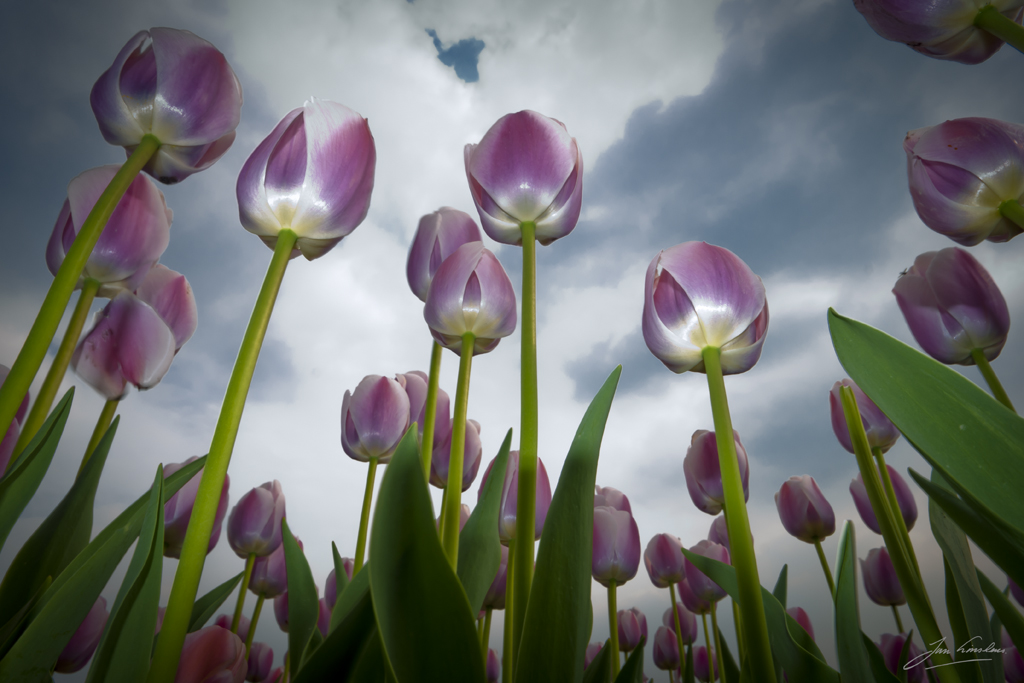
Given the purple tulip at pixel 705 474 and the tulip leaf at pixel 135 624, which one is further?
the purple tulip at pixel 705 474

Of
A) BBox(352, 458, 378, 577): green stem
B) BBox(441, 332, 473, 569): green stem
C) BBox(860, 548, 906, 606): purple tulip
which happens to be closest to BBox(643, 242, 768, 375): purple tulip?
BBox(441, 332, 473, 569): green stem

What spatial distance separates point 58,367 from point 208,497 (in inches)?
11.4

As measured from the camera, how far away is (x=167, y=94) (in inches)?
14.7

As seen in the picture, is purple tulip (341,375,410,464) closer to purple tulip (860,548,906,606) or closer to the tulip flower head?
the tulip flower head

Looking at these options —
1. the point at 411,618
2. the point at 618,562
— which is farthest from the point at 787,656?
the point at 618,562

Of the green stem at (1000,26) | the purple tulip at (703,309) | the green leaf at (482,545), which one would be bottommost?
the green leaf at (482,545)

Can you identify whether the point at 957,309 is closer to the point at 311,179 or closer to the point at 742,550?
the point at 742,550

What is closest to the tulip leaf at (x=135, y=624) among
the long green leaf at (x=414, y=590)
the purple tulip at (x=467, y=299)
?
the long green leaf at (x=414, y=590)

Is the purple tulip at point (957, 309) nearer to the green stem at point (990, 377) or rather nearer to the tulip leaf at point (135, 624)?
the green stem at point (990, 377)

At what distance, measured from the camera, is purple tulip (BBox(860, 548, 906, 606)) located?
115cm

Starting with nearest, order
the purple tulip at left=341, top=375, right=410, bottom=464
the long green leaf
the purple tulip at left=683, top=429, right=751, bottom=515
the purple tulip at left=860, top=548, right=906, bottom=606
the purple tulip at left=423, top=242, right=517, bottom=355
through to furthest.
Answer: the long green leaf
the purple tulip at left=423, top=242, right=517, bottom=355
the purple tulip at left=341, top=375, right=410, bottom=464
the purple tulip at left=683, top=429, right=751, bottom=515
the purple tulip at left=860, top=548, right=906, bottom=606

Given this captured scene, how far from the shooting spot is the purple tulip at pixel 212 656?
356 mm

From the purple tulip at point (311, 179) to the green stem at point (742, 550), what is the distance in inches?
11.7

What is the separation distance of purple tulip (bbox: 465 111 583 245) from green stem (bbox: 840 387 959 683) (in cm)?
28
